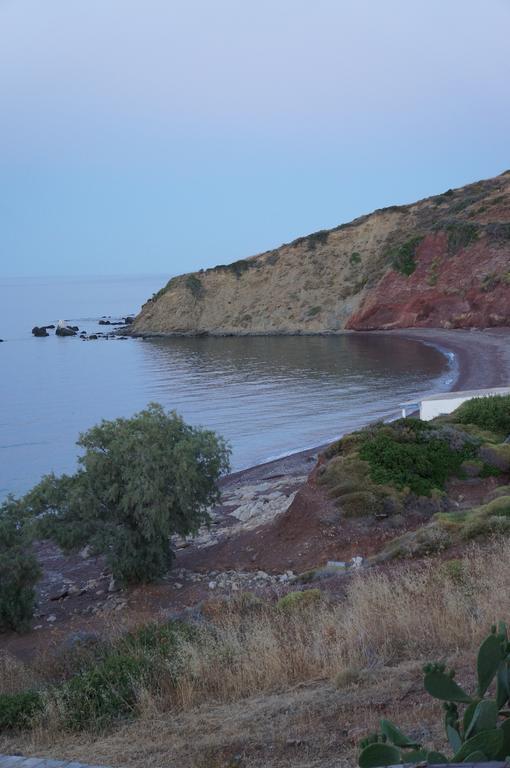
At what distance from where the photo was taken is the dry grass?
16.8 ft

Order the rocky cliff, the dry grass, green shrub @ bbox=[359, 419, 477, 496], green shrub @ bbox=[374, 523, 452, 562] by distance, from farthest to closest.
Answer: the rocky cliff, green shrub @ bbox=[359, 419, 477, 496], green shrub @ bbox=[374, 523, 452, 562], the dry grass

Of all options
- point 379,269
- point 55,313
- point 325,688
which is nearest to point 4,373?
point 379,269

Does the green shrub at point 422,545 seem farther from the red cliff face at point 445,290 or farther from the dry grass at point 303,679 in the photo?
the red cliff face at point 445,290

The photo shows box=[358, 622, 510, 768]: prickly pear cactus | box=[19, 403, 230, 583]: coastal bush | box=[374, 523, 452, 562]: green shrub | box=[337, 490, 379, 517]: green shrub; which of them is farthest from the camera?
box=[337, 490, 379, 517]: green shrub

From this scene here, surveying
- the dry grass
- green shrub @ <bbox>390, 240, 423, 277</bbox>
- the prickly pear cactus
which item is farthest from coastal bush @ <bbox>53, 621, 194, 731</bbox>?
green shrub @ <bbox>390, 240, 423, 277</bbox>

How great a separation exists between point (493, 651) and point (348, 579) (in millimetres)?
7287

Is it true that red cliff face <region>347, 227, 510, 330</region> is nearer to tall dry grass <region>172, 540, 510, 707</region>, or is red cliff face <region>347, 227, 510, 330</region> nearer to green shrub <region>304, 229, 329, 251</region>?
green shrub <region>304, 229, 329, 251</region>

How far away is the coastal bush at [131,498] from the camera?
14.4m

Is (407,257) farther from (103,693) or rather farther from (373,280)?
(103,693)

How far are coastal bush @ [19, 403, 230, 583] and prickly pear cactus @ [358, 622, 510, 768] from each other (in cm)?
1124

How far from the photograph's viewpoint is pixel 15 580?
1330 cm

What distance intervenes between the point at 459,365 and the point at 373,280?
96.8ft

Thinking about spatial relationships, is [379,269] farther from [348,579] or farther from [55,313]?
[55,313]

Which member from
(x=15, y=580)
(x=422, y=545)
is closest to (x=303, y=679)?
(x=422, y=545)
